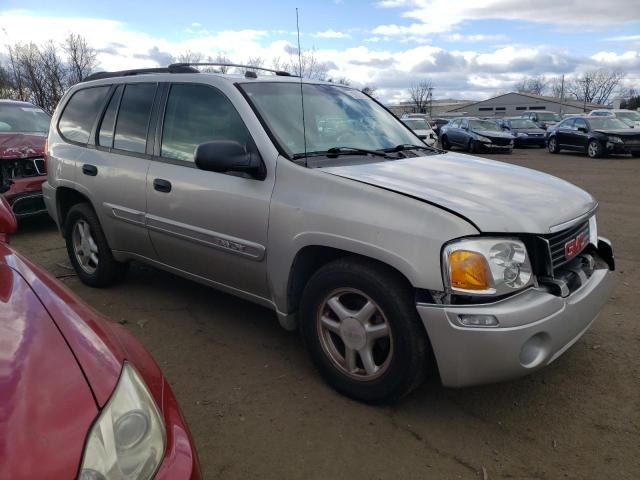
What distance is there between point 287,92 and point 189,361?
75.0 inches

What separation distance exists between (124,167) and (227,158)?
1.41 meters

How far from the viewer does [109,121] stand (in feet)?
14.4

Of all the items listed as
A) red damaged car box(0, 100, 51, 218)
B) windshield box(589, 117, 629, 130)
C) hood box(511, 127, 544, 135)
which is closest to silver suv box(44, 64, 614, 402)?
red damaged car box(0, 100, 51, 218)

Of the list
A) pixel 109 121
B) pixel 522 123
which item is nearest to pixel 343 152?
pixel 109 121

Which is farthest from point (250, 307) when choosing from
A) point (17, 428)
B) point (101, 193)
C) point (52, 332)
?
point (17, 428)

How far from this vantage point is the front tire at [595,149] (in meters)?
18.4

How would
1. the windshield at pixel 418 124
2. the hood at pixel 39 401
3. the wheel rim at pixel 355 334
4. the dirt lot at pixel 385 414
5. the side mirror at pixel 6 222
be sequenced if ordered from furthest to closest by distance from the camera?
the windshield at pixel 418 124 < the wheel rim at pixel 355 334 < the dirt lot at pixel 385 414 < the side mirror at pixel 6 222 < the hood at pixel 39 401

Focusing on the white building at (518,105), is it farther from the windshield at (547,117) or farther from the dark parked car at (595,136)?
the dark parked car at (595,136)

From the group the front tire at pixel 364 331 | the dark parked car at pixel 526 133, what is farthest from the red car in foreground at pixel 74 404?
the dark parked car at pixel 526 133

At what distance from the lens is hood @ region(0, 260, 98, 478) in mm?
1193

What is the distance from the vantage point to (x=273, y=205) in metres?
3.10

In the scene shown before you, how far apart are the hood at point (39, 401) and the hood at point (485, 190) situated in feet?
5.77

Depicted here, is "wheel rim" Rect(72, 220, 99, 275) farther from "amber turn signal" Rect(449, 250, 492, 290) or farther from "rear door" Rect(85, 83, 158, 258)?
"amber turn signal" Rect(449, 250, 492, 290)

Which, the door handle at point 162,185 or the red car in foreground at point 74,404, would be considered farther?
the door handle at point 162,185
